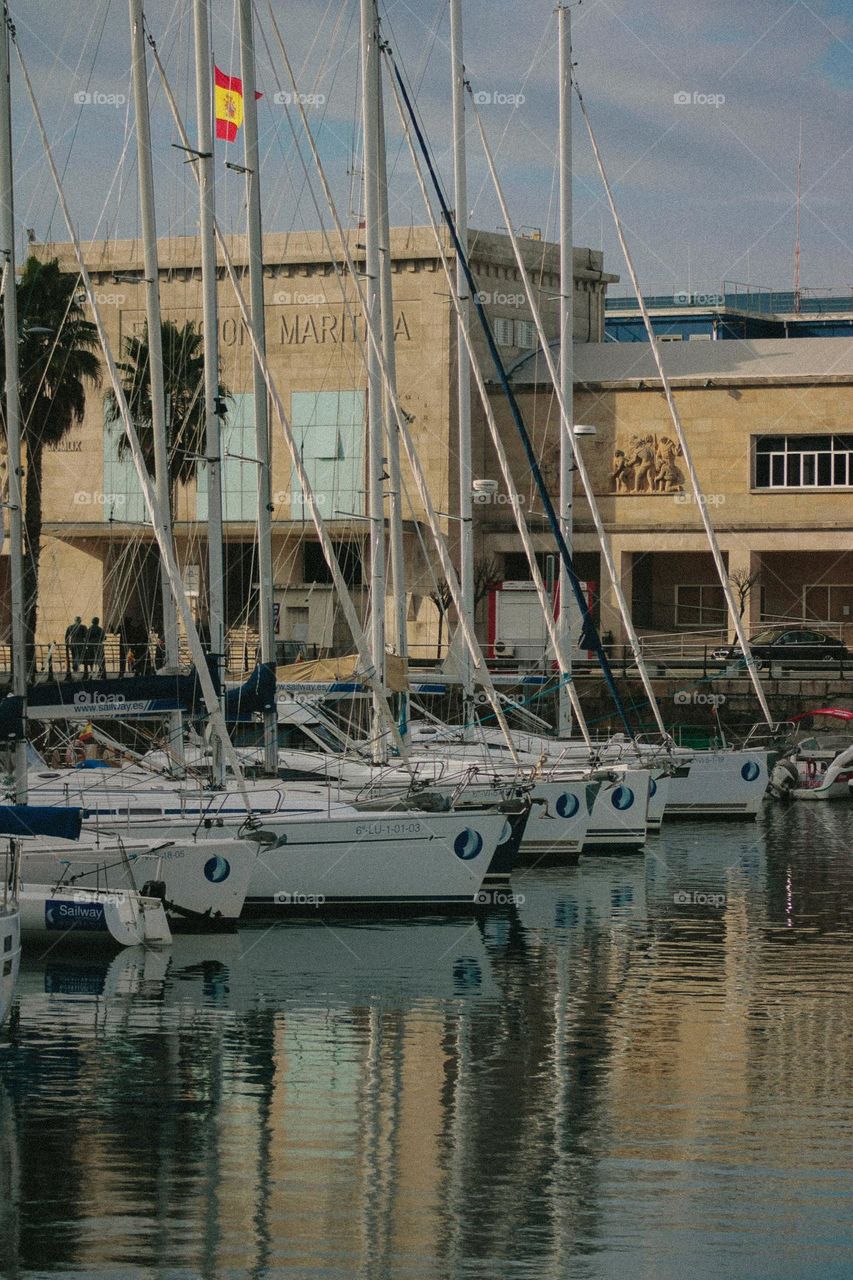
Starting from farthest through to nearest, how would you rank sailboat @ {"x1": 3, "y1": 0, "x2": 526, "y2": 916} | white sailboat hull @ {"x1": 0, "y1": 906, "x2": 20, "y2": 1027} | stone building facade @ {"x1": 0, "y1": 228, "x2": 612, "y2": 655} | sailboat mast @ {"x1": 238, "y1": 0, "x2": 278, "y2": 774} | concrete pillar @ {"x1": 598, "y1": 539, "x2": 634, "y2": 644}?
1. concrete pillar @ {"x1": 598, "y1": 539, "x2": 634, "y2": 644}
2. stone building facade @ {"x1": 0, "y1": 228, "x2": 612, "y2": 655}
3. sailboat mast @ {"x1": 238, "y1": 0, "x2": 278, "y2": 774}
4. sailboat @ {"x1": 3, "y1": 0, "x2": 526, "y2": 916}
5. white sailboat hull @ {"x1": 0, "y1": 906, "x2": 20, "y2": 1027}

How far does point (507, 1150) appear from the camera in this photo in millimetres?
17172

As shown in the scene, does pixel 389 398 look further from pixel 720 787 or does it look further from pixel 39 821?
pixel 720 787

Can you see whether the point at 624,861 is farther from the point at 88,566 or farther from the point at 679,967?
the point at 88,566

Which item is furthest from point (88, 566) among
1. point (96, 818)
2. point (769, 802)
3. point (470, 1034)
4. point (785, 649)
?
point (470, 1034)

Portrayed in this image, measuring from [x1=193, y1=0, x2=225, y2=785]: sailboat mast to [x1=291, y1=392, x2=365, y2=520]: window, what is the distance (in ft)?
126

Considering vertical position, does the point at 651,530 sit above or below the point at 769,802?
above

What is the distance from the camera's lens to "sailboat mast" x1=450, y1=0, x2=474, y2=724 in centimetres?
4072

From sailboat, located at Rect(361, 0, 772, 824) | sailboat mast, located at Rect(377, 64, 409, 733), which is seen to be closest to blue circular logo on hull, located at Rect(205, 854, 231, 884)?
sailboat mast, located at Rect(377, 64, 409, 733)

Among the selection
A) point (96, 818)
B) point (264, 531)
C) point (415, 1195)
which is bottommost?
point (415, 1195)

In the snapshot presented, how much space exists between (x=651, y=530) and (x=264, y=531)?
42.1 m

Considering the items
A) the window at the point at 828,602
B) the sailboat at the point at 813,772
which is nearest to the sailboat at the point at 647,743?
the sailboat at the point at 813,772

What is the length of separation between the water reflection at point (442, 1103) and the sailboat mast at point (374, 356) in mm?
5498

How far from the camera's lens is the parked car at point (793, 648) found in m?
62.8

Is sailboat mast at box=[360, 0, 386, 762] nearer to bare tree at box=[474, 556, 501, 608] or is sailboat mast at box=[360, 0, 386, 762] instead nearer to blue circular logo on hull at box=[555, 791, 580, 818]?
blue circular logo on hull at box=[555, 791, 580, 818]
